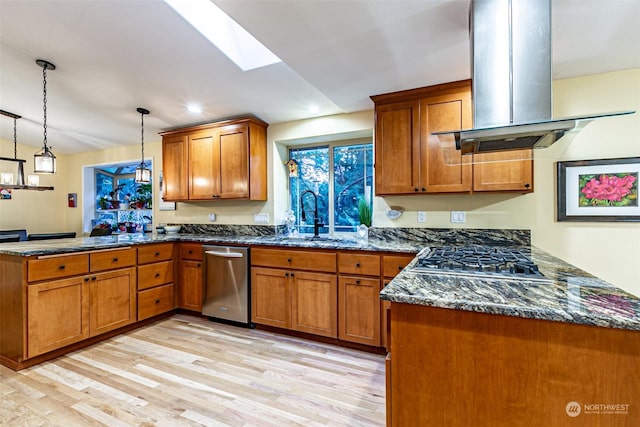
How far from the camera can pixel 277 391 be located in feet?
6.60

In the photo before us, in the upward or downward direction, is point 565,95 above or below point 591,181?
above

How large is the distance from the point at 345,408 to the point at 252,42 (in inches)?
111

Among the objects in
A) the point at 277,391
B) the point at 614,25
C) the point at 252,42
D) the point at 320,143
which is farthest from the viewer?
the point at 320,143

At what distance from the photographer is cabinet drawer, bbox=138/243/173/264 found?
10.4 ft

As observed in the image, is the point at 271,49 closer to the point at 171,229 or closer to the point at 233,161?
the point at 233,161

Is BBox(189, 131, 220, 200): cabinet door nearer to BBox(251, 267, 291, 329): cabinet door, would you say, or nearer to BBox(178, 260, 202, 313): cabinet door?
BBox(178, 260, 202, 313): cabinet door

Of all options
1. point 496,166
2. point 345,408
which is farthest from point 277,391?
point 496,166

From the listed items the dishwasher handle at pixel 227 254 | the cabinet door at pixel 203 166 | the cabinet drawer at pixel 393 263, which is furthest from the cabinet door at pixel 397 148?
the cabinet door at pixel 203 166

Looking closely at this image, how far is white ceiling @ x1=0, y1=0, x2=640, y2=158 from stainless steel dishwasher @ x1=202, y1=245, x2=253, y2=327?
1609 mm

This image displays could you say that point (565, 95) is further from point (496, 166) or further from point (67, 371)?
point (67, 371)

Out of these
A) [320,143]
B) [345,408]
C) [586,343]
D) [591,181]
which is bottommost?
[345,408]

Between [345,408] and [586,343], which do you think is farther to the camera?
[345,408]

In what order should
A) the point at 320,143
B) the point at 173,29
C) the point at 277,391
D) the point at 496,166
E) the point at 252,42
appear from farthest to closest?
the point at 320,143, the point at 252,42, the point at 496,166, the point at 173,29, the point at 277,391

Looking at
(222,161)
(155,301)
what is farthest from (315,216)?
(155,301)
